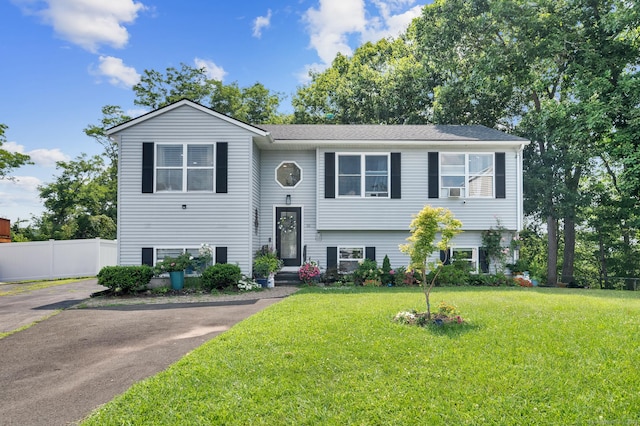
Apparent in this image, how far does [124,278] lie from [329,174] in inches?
272

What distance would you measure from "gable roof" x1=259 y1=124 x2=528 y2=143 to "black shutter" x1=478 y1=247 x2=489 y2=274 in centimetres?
374

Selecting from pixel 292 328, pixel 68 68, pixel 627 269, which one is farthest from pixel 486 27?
pixel 68 68

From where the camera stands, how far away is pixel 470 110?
1986 centimetres

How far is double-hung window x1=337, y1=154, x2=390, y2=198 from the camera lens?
1368cm

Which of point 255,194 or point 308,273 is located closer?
point 308,273

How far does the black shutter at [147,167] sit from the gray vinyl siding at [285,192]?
11.7ft

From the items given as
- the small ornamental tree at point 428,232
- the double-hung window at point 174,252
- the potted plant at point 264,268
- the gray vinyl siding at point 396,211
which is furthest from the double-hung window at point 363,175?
the small ornamental tree at point 428,232

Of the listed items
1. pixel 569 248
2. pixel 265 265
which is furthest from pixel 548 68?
pixel 265 265

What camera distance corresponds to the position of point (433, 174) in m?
13.6

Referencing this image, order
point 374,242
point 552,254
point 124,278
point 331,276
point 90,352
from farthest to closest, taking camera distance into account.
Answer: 1. point 552,254
2. point 374,242
3. point 331,276
4. point 124,278
5. point 90,352

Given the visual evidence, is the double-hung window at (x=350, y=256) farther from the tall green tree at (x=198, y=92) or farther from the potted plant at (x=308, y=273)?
the tall green tree at (x=198, y=92)

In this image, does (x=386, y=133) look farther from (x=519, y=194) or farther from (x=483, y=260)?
(x=483, y=260)

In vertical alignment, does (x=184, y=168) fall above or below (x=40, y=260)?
above

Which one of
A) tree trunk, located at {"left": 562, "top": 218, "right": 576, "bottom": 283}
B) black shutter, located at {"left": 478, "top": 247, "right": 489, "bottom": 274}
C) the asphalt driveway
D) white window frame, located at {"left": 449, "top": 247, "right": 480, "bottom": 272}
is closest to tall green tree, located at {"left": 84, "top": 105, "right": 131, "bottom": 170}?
the asphalt driveway
